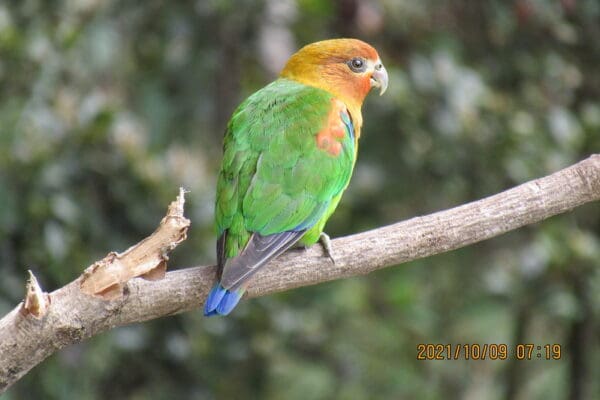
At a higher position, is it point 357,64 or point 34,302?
point 357,64

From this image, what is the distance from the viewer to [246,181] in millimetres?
3459

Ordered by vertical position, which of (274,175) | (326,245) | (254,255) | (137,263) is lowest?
(137,263)

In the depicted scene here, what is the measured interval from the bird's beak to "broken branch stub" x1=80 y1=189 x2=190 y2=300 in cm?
152

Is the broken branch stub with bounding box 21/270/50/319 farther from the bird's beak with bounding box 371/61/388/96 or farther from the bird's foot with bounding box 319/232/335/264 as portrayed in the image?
the bird's beak with bounding box 371/61/388/96

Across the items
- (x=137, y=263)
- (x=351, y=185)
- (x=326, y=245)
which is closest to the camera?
(x=137, y=263)

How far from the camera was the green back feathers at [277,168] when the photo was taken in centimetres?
340

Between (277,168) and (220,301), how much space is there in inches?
25.5

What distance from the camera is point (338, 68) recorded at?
4.10 m

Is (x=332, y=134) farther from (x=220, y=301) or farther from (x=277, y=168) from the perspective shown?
(x=220, y=301)

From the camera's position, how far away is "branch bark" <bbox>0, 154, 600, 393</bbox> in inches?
106

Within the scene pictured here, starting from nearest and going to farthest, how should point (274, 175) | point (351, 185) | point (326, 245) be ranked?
point (326, 245) < point (274, 175) < point (351, 185)
